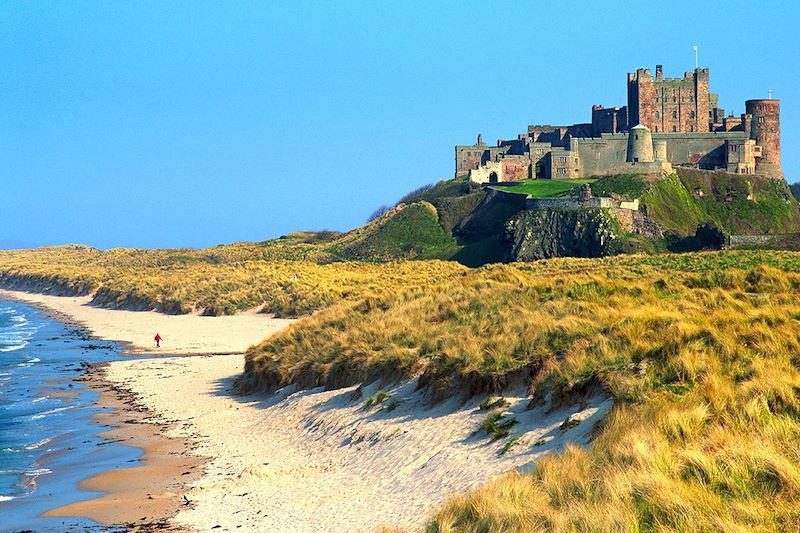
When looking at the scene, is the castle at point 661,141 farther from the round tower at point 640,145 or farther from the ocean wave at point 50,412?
the ocean wave at point 50,412

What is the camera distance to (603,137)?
272ft

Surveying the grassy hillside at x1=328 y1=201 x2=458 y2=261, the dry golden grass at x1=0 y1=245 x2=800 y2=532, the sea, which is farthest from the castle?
the sea

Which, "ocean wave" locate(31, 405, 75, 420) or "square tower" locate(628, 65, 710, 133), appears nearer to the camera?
"ocean wave" locate(31, 405, 75, 420)

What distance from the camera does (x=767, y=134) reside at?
84000 mm

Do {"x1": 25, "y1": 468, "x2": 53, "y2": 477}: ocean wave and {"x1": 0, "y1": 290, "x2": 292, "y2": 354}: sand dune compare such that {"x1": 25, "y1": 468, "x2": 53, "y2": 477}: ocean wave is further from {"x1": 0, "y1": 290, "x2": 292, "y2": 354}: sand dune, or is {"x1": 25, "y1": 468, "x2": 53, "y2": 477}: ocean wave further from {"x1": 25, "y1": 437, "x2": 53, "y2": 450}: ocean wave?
{"x1": 0, "y1": 290, "x2": 292, "y2": 354}: sand dune

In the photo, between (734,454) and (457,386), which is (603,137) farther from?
(734,454)

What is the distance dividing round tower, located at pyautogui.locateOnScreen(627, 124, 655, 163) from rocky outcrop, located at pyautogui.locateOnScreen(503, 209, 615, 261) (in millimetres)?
16869

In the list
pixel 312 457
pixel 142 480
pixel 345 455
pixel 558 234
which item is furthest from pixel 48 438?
pixel 558 234

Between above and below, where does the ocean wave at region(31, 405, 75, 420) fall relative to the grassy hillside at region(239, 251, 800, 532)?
below

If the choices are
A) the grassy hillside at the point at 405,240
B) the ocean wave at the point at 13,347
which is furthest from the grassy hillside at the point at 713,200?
the ocean wave at the point at 13,347

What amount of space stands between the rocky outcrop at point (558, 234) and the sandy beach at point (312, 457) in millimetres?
42284

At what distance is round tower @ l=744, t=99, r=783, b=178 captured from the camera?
275 ft

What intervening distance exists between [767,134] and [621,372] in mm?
76712

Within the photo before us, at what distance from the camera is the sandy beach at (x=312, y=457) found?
13.4 metres
